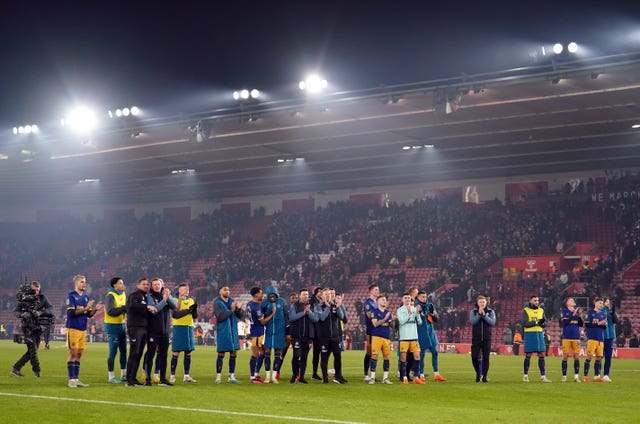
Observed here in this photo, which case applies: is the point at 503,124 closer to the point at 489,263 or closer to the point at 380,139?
the point at 380,139

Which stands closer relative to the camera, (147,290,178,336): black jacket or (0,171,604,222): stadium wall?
(147,290,178,336): black jacket

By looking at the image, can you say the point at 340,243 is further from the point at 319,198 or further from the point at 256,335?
the point at 256,335

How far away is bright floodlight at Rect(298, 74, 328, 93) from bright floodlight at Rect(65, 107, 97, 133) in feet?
35.0

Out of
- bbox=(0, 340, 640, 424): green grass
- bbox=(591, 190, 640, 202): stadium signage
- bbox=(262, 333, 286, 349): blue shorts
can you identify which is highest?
bbox=(591, 190, 640, 202): stadium signage

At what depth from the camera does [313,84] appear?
116 ft

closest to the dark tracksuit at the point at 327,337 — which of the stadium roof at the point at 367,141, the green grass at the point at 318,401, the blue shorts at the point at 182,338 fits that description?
the green grass at the point at 318,401

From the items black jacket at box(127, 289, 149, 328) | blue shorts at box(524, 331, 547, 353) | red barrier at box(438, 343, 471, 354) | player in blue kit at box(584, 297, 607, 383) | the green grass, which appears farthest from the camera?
red barrier at box(438, 343, 471, 354)

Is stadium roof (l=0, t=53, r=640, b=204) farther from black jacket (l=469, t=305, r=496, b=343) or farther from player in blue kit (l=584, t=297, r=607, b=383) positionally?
black jacket (l=469, t=305, r=496, b=343)

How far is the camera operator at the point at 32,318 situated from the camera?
19.4 metres

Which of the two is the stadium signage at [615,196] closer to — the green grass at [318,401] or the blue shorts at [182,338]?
the green grass at [318,401]

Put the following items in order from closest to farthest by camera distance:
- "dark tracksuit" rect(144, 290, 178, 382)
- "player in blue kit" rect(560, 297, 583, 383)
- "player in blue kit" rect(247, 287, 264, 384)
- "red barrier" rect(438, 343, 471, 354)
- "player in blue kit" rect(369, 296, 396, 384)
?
1. "dark tracksuit" rect(144, 290, 178, 382)
2. "player in blue kit" rect(247, 287, 264, 384)
3. "player in blue kit" rect(369, 296, 396, 384)
4. "player in blue kit" rect(560, 297, 583, 383)
5. "red barrier" rect(438, 343, 471, 354)

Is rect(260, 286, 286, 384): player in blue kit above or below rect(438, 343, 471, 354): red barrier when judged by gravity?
above

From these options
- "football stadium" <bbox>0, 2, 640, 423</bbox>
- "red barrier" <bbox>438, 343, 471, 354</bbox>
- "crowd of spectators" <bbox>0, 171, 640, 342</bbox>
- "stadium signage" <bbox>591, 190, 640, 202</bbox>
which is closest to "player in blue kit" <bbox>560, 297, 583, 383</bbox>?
"football stadium" <bbox>0, 2, 640, 423</bbox>

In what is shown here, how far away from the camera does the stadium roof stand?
1384 inches
